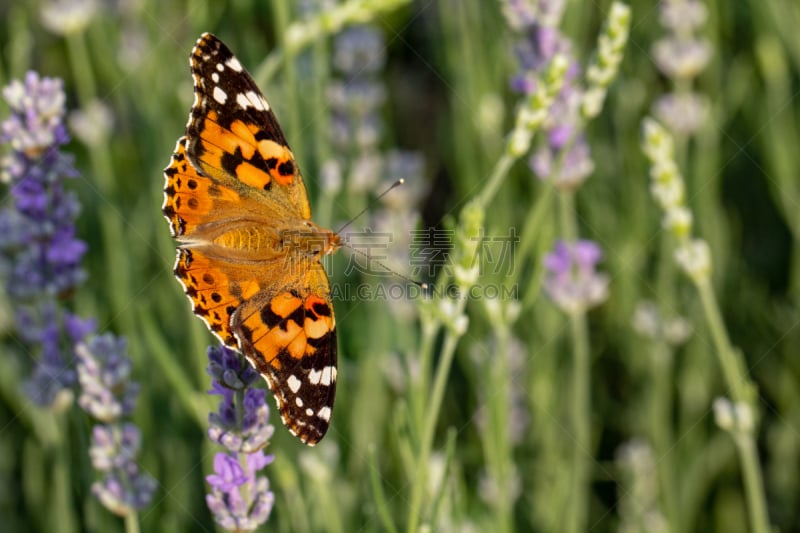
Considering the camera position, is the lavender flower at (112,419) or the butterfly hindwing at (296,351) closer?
the butterfly hindwing at (296,351)

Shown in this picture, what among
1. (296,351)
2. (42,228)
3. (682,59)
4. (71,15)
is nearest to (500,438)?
(296,351)

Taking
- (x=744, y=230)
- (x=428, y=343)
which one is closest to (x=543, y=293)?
(x=428, y=343)

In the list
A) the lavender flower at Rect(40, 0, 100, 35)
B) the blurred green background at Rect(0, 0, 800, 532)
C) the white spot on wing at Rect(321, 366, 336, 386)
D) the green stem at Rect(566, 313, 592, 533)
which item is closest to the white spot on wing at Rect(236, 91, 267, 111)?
the blurred green background at Rect(0, 0, 800, 532)

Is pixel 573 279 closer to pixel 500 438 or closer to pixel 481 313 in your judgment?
pixel 481 313

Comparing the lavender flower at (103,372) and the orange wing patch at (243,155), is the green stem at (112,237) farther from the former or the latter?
the lavender flower at (103,372)

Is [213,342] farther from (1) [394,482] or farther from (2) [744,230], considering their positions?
(2) [744,230]

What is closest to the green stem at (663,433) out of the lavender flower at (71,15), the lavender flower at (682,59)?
the lavender flower at (682,59)
